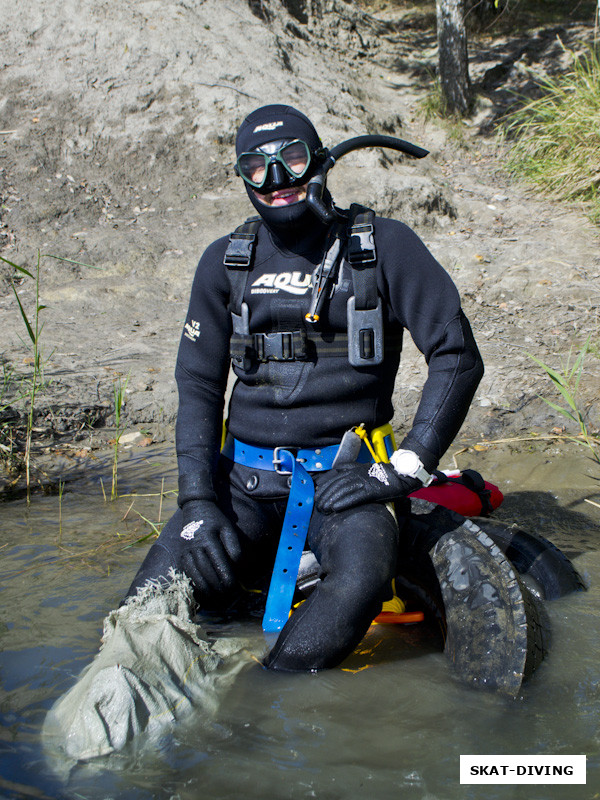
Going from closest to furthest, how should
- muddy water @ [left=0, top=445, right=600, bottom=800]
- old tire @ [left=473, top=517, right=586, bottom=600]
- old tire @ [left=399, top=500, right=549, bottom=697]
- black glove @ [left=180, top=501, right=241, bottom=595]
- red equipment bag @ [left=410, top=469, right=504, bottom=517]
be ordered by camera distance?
muddy water @ [left=0, top=445, right=600, bottom=800], old tire @ [left=399, top=500, right=549, bottom=697], black glove @ [left=180, top=501, right=241, bottom=595], old tire @ [left=473, top=517, right=586, bottom=600], red equipment bag @ [left=410, top=469, right=504, bottom=517]

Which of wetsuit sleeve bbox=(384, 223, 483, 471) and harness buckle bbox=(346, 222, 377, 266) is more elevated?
harness buckle bbox=(346, 222, 377, 266)

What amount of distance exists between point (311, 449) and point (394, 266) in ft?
2.35

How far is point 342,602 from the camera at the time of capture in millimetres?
2223

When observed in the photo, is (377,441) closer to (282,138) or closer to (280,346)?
(280,346)

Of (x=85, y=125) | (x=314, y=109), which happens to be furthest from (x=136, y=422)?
(x=314, y=109)

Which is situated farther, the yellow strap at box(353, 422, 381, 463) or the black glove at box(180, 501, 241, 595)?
the yellow strap at box(353, 422, 381, 463)

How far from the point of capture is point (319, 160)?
2.64 metres

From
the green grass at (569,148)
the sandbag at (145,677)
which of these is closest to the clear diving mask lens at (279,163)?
the sandbag at (145,677)

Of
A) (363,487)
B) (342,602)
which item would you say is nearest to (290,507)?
(363,487)

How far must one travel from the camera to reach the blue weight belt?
8.09 feet

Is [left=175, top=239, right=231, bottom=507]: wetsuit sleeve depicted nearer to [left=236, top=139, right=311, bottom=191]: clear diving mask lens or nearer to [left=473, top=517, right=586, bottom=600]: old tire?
[left=236, top=139, right=311, bottom=191]: clear diving mask lens

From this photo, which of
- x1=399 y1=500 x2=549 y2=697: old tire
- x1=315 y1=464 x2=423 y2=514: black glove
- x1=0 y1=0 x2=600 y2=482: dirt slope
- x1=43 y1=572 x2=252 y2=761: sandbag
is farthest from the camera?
x1=0 y1=0 x2=600 y2=482: dirt slope

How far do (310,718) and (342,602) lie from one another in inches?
13.4

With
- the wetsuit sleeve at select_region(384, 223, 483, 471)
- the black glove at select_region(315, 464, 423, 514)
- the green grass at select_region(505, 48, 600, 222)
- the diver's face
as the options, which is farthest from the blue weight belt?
the green grass at select_region(505, 48, 600, 222)
